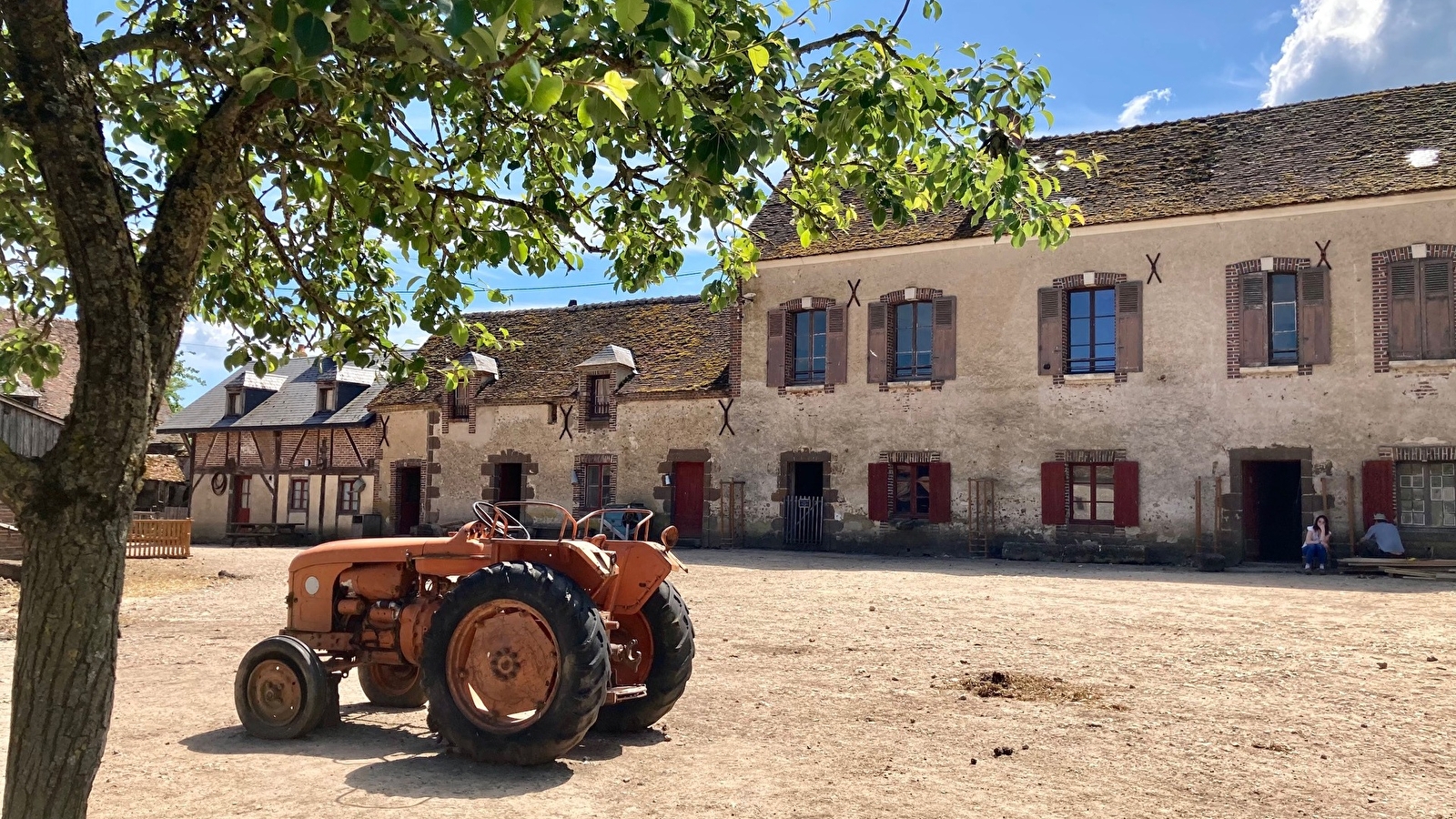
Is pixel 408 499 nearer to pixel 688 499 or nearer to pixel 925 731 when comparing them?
pixel 688 499

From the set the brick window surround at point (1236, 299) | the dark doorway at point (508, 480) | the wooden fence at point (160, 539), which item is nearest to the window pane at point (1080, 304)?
the brick window surround at point (1236, 299)

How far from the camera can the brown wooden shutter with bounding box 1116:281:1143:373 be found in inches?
763

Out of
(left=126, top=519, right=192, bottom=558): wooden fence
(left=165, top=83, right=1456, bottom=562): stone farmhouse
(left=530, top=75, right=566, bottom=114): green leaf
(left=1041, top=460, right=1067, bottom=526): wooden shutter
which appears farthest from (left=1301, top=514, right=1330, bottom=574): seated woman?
(left=126, top=519, right=192, bottom=558): wooden fence

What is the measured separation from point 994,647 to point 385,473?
76.2ft

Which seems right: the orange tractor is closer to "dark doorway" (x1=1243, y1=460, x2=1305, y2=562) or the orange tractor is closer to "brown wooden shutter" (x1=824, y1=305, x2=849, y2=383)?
"dark doorway" (x1=1243, y1=460, x2=1305, y2=562)

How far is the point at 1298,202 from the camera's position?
Result: 18.0 meters

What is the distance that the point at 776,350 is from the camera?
23.0 meters

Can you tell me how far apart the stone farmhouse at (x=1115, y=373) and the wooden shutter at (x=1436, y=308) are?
34 millimetres

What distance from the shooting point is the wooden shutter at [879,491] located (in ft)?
70.4

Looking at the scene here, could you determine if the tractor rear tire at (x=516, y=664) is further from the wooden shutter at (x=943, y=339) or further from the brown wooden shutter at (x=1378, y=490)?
the wooden shutter at (x=943, y=339)

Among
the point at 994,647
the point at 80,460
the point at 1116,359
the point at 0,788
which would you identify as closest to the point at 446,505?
the point at 1116,359

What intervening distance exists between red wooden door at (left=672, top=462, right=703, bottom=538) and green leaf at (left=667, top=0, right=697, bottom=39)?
2129cm

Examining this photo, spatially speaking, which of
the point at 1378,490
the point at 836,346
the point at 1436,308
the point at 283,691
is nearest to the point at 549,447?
the point at 836,346

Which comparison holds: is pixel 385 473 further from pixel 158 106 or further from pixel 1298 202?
pixel 158 106
